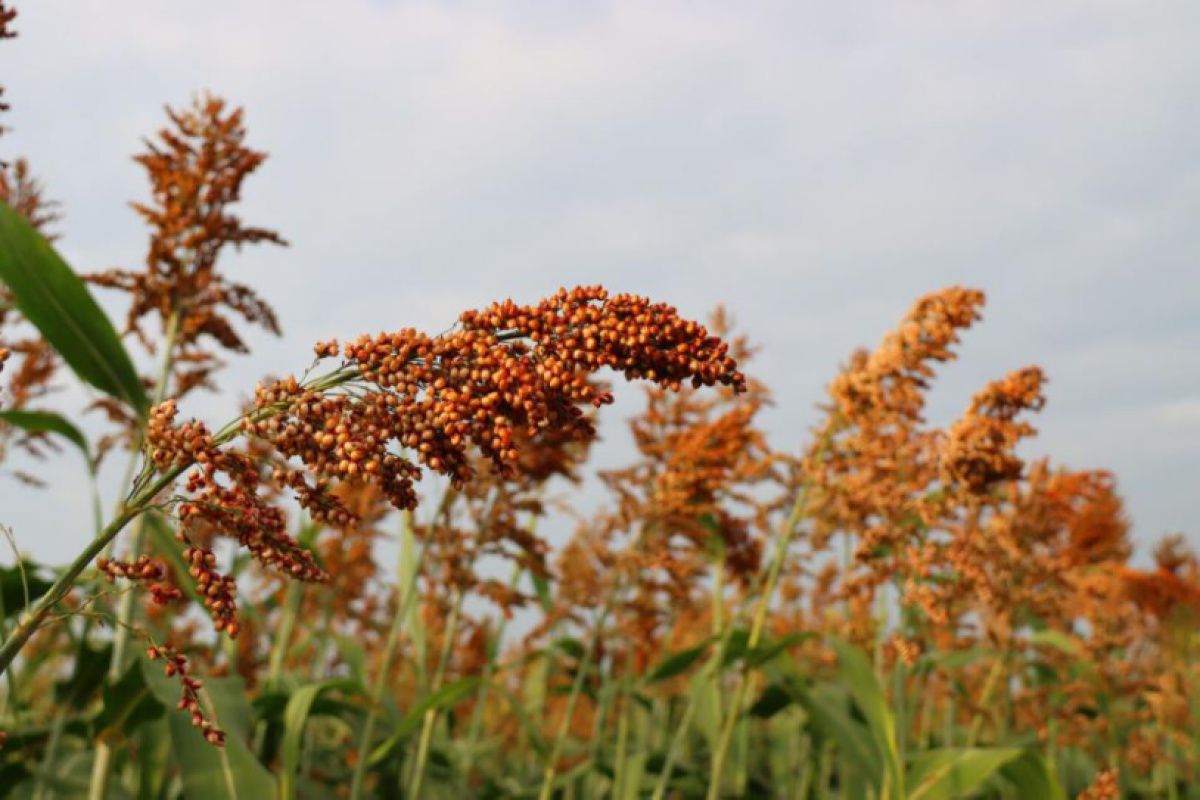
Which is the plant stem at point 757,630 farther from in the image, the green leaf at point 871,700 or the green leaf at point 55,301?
the green leaf at point 55,301

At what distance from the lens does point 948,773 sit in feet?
16.0

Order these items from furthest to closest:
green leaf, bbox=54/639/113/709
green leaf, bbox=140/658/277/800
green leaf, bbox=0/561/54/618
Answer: green leaf, bbox=54/639/113/709, green leaf, bbox=0/561/54/618, green leaf, bbox=140/658/277/800

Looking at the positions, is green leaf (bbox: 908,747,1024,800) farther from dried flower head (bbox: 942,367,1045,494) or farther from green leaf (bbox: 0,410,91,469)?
green leaf (bbox: 0,410,91,469)

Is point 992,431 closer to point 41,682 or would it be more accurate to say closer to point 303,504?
point 303,504

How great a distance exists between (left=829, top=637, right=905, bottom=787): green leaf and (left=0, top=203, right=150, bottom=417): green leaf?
364cm

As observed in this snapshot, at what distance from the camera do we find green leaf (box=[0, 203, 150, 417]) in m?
2.30

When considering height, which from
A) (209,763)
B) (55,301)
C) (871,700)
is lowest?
(209,763)

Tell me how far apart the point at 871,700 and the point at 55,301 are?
3.96m

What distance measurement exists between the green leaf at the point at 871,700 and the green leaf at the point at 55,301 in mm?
3638

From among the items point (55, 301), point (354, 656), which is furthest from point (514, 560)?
point (55, 301)

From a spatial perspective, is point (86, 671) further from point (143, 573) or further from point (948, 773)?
point (948, 773)

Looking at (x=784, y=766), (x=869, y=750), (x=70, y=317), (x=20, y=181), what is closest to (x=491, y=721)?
(x=784, y=766)

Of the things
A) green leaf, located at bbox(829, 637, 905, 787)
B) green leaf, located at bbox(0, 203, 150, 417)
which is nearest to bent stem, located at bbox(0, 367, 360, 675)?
green leaf, located at bbox(0, 203, 150, 417)

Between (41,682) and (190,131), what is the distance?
5.97 meters
